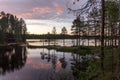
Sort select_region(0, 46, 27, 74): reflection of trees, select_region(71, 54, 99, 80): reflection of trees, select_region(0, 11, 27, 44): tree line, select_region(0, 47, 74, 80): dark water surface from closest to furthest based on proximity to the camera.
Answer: select_region(71, 54, 99, 80): reflection of trees, select_region(0, 47, 74, 80): dark water surface, select_region(0, 46, 27, 74): reflection of trees, select_region(0, 11, 27, 44): tree line

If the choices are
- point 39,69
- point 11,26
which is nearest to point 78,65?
point 39,69

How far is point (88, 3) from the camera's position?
47.8 feet

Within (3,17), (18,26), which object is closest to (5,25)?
(3,17)

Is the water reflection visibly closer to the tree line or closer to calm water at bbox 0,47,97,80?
calm water at bbox 0,47,97,80

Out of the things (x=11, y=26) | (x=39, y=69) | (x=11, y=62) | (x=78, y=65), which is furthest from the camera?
(x=11, y=26)

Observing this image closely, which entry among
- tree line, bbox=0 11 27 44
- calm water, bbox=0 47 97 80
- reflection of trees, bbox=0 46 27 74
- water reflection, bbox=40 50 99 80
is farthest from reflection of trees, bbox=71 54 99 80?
tree line, bbox=0 11 27 44

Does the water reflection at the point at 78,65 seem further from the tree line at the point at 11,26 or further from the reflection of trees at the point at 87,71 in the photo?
the tree line at the point at 11,26

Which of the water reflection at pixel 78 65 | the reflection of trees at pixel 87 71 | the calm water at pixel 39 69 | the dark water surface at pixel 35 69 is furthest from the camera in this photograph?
the dark water surface at pixel 35 69

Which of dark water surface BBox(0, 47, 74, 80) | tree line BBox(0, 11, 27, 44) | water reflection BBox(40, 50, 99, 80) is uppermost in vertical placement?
tree line BBox(0, 11, 27, 44)

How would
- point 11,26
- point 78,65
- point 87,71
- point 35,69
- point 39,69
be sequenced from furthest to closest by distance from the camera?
point 11,26 < point 35,69 < point 39,69 < point 78,65 < point 87,71

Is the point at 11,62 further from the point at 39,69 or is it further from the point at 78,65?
the point at 78,65

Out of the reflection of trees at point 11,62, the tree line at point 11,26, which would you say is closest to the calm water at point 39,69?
the reflection of trees at point 11,62

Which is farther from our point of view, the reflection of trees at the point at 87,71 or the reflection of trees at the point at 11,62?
the reflection of trees at the point at 11,62

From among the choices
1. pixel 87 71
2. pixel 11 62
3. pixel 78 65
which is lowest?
pixel 11 62
